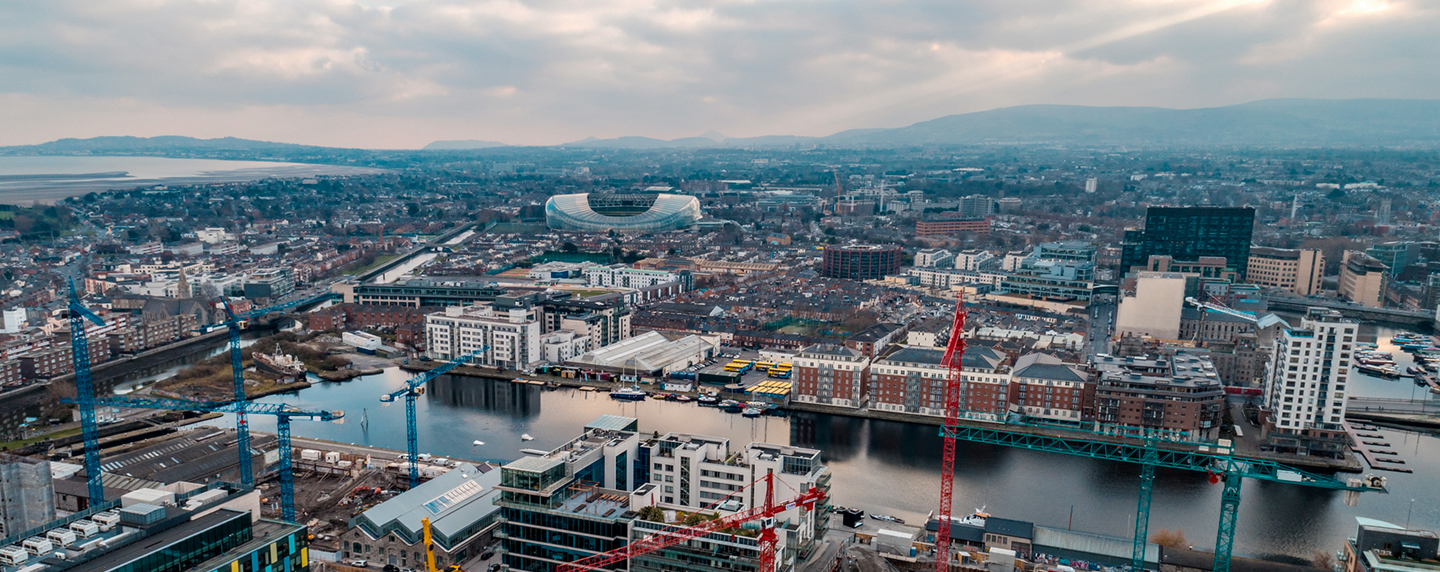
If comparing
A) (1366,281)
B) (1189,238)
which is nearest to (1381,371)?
(1366,281)

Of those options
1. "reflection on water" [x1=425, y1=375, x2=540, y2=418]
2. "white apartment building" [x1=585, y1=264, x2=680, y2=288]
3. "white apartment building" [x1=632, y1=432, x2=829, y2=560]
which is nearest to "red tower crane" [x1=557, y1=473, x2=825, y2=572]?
"white apartment building" [x1=632, y1=432, x2=829, y2=560]

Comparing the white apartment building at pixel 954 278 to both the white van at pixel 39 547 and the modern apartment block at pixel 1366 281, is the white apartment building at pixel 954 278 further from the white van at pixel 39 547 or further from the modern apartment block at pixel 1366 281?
the white van at pixel 39 547

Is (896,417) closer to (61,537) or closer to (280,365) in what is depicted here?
(61,537)

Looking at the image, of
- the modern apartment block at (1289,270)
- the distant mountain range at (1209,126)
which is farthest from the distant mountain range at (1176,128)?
the modern apartment block at (1289,270)

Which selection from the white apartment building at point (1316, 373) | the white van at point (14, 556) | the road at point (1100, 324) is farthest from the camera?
the road at point (1100, 324)

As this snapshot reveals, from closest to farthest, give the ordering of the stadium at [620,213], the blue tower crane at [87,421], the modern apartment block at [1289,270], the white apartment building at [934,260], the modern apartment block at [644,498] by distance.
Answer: the modern apartment block at [644,498] < the blue tower crane at [87,421] < the modern apartment block at [1289,270] < the white apartment building at [934,260] < the stadium at [620,213]

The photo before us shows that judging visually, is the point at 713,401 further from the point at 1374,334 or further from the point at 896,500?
the point at 1374,334
